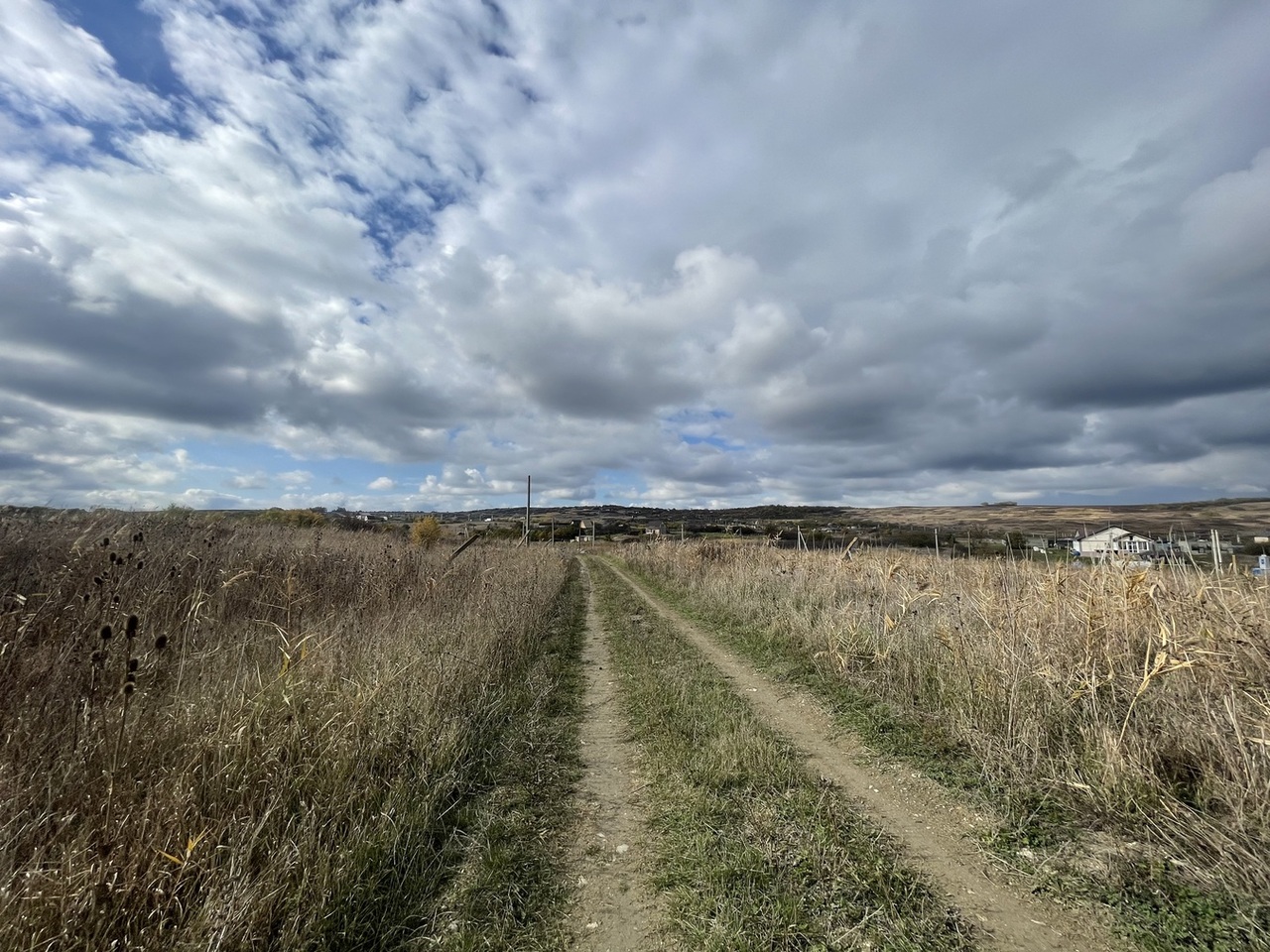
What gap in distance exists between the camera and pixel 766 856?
3434mm

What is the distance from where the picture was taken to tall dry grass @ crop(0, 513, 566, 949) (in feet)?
8.32

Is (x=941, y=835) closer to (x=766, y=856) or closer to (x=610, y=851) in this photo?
(x=766, y=856)

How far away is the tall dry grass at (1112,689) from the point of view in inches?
135

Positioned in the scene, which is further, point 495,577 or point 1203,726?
point 495,577

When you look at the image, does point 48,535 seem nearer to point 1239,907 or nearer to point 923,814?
point 923,814

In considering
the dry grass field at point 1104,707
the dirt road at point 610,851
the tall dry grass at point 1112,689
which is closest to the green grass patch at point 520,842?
the dirt road at point 610,851

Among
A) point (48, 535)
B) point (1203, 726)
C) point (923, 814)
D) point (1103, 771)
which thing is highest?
point (48, 535)

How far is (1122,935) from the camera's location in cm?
286

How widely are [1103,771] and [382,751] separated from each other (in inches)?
213

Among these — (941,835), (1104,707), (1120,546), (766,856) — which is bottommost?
(941,835)

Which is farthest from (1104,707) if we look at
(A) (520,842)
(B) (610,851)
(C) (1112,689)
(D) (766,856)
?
(A) (520,842)

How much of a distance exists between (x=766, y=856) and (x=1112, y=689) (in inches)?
137

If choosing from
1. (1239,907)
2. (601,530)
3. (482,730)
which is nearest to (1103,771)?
(1239,907)

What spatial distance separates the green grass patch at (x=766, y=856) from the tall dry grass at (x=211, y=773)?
59.5 inches
